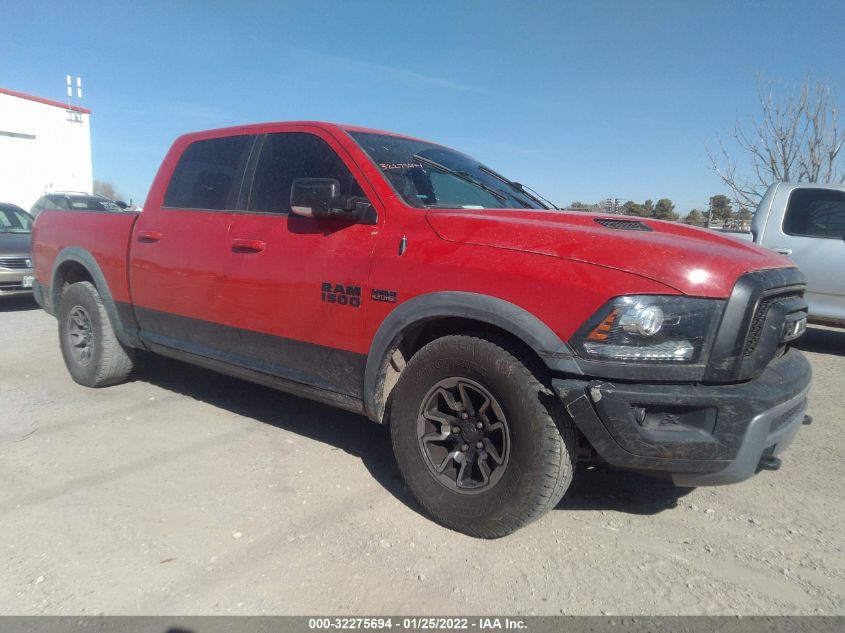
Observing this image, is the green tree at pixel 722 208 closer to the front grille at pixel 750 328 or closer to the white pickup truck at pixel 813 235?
the white pickup truck at pixel 813 235

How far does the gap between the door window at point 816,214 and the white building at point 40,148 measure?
27.6 m

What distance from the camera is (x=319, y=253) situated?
325cm

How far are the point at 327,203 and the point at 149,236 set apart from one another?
6.13 feet

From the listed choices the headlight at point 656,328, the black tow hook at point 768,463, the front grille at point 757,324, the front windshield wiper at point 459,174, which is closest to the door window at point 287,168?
the front windshield wiper at point 459,174

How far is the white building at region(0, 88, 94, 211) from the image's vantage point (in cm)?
2489

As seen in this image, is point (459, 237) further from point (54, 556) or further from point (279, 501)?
point (54, 556)

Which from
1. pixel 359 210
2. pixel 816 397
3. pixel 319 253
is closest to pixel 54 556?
pixel 319 253

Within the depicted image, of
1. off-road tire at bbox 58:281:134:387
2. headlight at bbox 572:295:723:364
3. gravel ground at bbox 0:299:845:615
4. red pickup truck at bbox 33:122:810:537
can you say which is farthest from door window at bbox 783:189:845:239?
off-road tire at bbox 58:281:134:387

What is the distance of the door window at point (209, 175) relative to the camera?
3.94 m

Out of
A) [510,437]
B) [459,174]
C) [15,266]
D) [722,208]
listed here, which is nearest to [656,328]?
[510,437]

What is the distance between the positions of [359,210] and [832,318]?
6.16 m

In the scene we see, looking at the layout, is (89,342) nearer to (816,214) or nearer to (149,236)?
(149,236)

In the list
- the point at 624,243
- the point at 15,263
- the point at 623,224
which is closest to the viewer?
the point at 624,243

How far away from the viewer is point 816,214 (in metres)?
6.96
